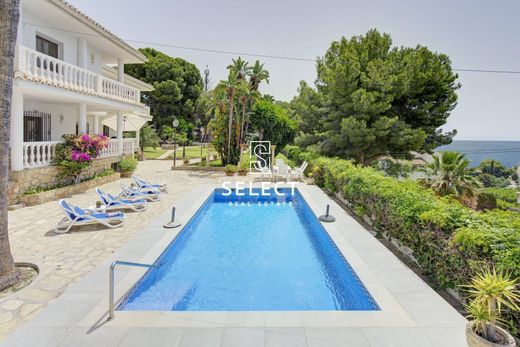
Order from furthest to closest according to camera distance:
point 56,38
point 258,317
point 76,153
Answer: point 56,38, point 76,153, point 258,317

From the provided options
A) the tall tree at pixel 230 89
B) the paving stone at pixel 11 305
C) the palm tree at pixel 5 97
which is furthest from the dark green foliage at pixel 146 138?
the paving stone at pixel 11 305

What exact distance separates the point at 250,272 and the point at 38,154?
10.3 meters

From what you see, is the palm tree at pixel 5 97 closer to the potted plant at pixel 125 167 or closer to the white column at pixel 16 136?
the white column at pixel 16 136

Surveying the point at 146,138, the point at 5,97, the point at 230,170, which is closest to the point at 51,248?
the point at 5,97

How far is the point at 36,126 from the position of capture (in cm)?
1653

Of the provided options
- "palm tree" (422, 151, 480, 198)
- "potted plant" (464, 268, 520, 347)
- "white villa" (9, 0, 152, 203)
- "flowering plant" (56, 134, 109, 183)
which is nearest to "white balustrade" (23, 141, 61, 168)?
"white villa" (9, 0, 152, 203)

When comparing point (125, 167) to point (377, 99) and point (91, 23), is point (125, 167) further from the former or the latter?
point (377, 99)

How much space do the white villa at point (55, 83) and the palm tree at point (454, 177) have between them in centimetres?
1725

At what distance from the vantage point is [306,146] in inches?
1008

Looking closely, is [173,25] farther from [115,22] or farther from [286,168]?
[286,168]

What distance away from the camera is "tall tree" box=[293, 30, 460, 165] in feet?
69.0

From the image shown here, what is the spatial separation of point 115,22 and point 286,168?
562 inches

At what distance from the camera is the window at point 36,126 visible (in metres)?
15.8

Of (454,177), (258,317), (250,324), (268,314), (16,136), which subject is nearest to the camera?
(250,324)
